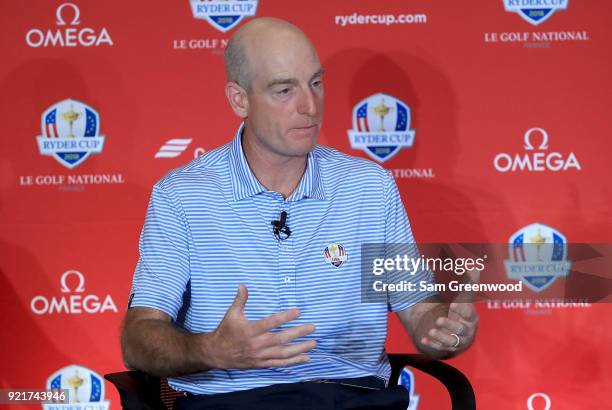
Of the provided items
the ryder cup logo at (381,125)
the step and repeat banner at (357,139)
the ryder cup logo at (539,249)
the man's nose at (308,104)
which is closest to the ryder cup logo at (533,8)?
the step and repeat banner at (357,139)

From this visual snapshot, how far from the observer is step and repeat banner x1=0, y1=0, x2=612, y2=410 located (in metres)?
3.32

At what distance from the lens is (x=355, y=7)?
10.9 feet

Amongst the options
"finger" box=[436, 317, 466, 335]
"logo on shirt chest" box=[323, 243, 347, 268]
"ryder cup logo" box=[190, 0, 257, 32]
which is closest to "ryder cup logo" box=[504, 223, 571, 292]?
"logo on shirt chest" box=[323, 243, 347, 268]

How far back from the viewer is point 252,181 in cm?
227

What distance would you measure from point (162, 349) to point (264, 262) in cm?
37

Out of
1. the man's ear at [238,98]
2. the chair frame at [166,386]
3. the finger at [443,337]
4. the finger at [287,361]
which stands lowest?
the chair frame at [166,386]

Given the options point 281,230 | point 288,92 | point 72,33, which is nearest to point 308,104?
point 288,92

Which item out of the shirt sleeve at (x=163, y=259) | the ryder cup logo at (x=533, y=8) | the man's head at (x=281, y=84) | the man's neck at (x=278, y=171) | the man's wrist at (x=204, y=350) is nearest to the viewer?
the man's wrist at (x=204, y=350)

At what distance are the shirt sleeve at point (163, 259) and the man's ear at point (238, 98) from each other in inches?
13.3

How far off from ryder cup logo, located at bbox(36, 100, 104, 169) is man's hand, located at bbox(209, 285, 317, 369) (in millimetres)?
1811

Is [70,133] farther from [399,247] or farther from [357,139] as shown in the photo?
[399,247]

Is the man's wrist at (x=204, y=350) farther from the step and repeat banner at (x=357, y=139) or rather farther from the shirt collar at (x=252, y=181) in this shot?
the step and repeat banner at (x=357, y=139)

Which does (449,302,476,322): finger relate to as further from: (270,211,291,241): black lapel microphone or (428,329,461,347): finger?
(270,211,291,241): black lapel microphone

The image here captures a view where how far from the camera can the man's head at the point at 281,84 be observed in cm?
223
